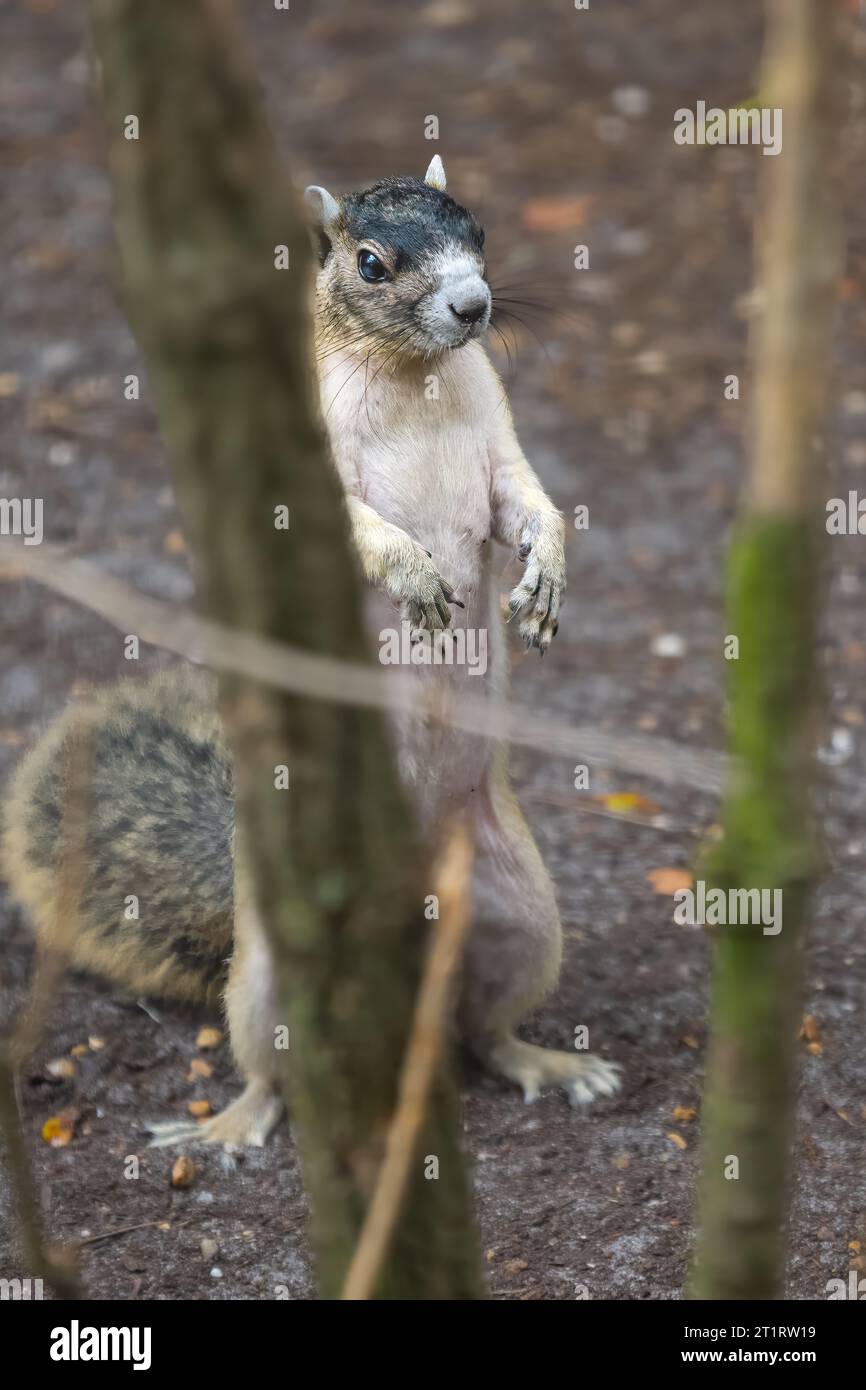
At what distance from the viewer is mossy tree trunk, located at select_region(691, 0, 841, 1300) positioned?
1201 mm

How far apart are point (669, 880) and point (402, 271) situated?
2.08 metres

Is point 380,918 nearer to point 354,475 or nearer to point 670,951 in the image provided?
point 354,475

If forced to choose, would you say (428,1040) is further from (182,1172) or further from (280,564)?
Result: (182,1172)

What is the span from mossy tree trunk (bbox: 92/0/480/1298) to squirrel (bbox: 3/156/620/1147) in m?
1.84

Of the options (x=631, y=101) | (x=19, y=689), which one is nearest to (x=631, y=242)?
(x=631, y=101)

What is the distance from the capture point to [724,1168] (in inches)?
61.8

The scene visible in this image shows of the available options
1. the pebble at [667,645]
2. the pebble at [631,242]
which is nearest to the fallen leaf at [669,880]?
the pebble at [667,645]

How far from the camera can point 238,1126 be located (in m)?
4.00

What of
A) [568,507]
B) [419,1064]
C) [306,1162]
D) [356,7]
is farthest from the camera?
[356,7]

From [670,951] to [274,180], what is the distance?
359 cm

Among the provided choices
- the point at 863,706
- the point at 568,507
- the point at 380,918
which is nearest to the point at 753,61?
the point at 568,507

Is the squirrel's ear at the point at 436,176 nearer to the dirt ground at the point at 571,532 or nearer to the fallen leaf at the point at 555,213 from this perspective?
the dirt ground at the point at 571,532

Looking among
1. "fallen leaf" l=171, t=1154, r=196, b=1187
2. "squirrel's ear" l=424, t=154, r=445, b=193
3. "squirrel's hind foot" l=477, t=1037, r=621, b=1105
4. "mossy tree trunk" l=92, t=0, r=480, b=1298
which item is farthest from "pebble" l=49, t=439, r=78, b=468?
"mossy tree trunk" l=92, t=0, r=480, b=1298

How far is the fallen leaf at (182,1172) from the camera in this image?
12.6 feet
